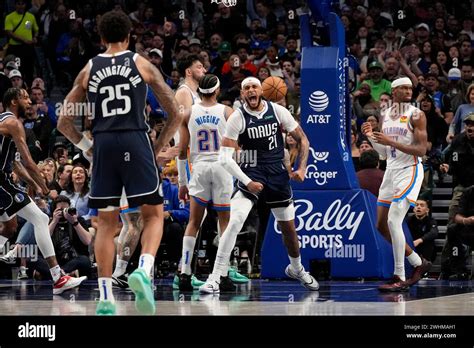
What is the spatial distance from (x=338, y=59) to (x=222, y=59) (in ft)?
23.1

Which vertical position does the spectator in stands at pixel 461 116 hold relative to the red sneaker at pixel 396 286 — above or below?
above

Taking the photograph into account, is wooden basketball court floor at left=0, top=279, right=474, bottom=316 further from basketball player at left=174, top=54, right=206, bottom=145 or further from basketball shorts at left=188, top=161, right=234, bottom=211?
basketball player at left=174, top=54, right=206, bottom=145

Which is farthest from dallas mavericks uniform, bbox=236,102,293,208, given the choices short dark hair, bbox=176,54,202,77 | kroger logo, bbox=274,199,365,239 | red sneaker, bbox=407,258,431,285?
kroger logo, bbox=274,199,365,239

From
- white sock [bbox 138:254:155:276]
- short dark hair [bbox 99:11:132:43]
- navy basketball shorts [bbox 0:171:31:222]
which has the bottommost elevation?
white sock [bbox 138:254:155:276]

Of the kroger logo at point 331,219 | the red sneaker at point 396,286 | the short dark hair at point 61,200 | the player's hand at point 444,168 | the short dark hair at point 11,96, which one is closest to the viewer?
the red sneaker at point 396,286

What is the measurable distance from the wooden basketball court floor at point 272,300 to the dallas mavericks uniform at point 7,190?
3.14 ft

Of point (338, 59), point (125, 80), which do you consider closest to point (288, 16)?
point (338, 59)

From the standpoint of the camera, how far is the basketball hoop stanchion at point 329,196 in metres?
14.1

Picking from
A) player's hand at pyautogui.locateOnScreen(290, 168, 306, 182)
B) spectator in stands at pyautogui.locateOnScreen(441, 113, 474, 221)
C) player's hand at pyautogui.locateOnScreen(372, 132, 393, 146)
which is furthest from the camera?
spectator in stands at pyautogui.locateOnScreen(441, 113, 474, 221)

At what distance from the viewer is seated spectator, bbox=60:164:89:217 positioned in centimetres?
1588

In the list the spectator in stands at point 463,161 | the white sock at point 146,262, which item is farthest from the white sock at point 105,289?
the spectator in stands at point 463,161

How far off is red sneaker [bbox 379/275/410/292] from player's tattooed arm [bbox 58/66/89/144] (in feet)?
14.3

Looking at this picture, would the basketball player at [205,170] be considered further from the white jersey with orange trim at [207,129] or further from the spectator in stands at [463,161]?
the spectator in stands at [463,161]

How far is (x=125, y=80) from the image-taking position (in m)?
9.17
